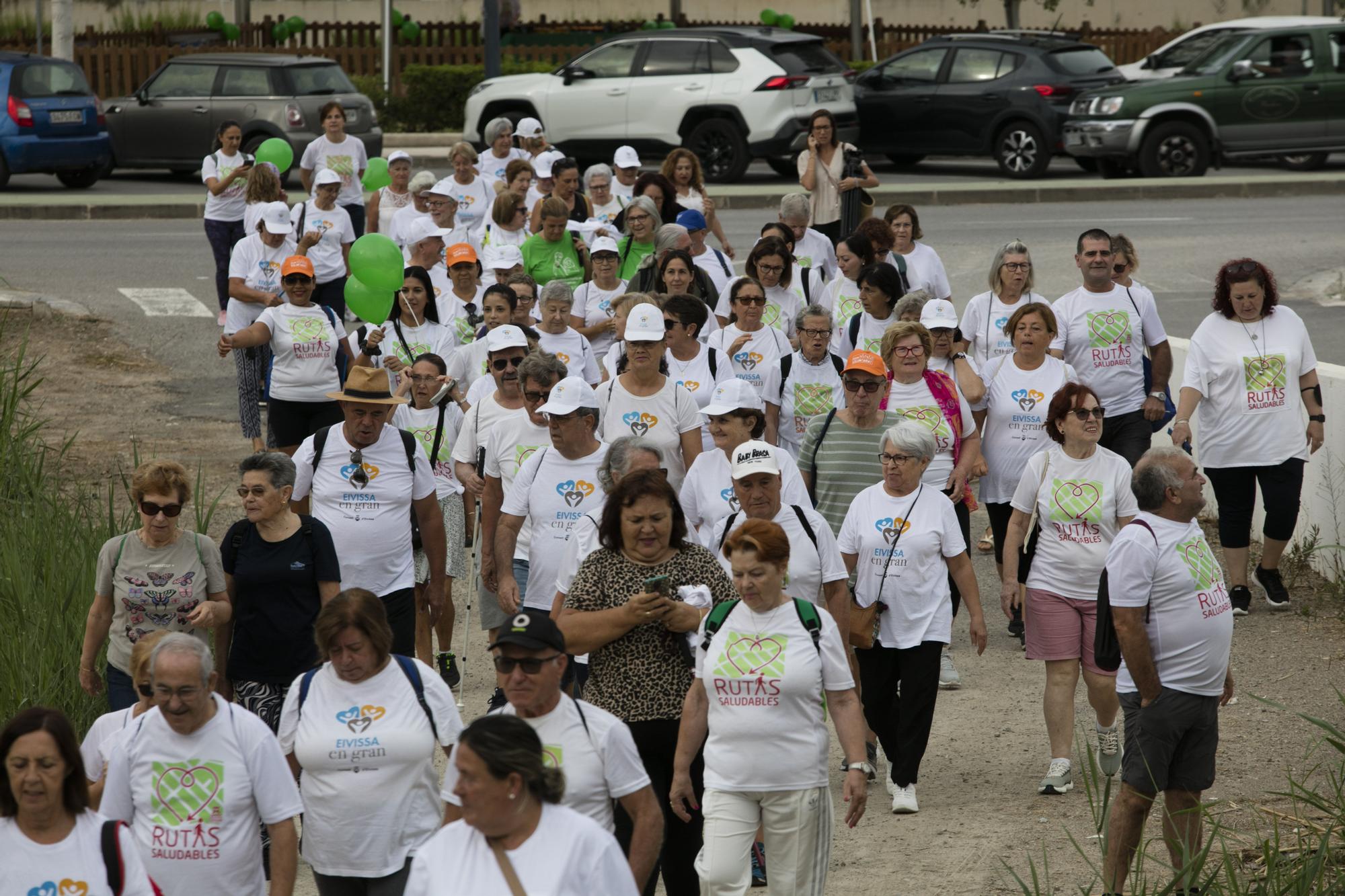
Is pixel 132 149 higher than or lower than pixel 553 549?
higher

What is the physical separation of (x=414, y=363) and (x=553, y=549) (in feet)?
6.42

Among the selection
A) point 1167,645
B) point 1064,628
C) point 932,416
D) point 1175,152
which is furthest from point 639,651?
point 1175,152

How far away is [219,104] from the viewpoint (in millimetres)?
24719

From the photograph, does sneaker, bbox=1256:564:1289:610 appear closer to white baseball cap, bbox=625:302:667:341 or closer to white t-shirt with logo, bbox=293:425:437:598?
white baseball cap, bbox=625:302:667:341

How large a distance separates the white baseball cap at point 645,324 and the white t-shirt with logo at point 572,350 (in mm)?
1451

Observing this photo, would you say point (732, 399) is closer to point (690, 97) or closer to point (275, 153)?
point (275, 153)

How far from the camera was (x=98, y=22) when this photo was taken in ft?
137

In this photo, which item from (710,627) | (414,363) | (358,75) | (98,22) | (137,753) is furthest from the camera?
(98,22)

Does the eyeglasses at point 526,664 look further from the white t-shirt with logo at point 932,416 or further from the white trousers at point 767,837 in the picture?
the white t-shirt with logo at point 932,416

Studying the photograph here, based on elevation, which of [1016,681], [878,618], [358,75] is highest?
[358,75]

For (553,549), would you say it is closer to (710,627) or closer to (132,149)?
(710,627)

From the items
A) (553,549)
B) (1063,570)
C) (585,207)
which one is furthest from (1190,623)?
(585,207)

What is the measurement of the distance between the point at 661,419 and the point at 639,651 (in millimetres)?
2368

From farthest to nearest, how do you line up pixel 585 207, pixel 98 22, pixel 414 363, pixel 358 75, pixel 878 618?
1. pixel 98 22
2. pixel 358 75
3. pixel 585 207
4. pixel 414 363
5. pixel 878 618
